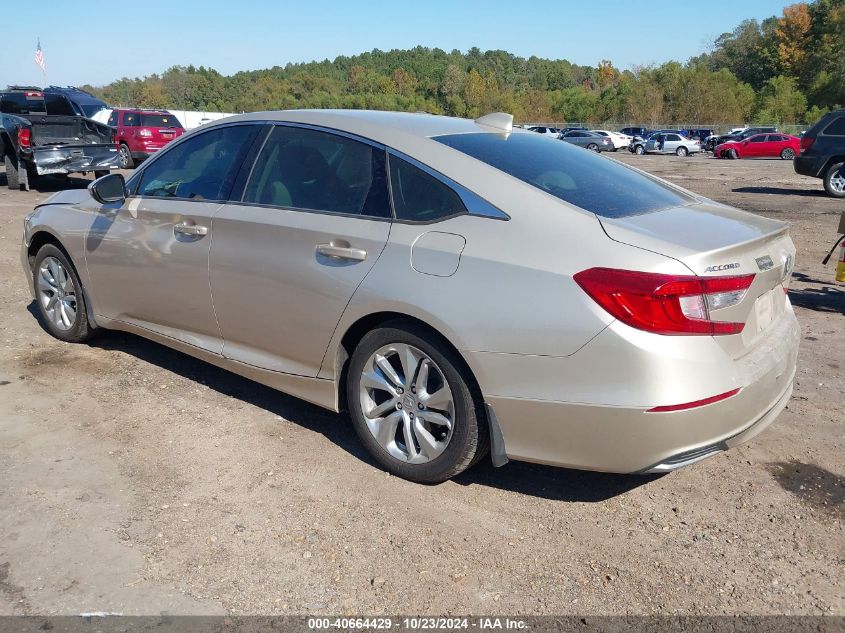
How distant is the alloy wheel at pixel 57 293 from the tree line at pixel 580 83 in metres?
67.7

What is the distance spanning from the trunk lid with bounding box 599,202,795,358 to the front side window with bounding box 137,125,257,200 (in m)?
2.23

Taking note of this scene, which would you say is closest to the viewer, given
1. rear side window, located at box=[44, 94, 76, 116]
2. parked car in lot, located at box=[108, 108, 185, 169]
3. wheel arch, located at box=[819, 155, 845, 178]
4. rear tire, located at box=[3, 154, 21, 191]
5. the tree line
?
rear tire, located at box=[3, 154, 21, 191]

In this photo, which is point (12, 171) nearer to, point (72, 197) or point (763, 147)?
Result: point (72, 197)

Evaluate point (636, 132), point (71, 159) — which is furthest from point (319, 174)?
point (636, 132)

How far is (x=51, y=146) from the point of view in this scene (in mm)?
14500

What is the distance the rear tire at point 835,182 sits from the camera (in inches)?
656

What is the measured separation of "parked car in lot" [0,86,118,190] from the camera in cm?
1445

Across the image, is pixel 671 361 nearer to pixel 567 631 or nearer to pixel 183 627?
pixel 567 631

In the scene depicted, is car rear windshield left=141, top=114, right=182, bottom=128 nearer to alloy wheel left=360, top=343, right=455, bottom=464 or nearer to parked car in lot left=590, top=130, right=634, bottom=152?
alloy wheel left=360, top=343, right=455, bottom=464

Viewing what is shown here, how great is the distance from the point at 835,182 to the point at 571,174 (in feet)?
51.0

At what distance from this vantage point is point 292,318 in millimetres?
3902

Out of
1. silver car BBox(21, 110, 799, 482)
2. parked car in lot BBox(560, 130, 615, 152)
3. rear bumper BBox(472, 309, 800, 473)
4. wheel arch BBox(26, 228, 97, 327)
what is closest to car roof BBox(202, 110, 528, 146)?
silver car BBox(21, 110, 799, 482)

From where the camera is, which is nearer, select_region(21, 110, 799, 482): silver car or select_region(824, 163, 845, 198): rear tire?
select_region(21, 110, 799, 482): silver car

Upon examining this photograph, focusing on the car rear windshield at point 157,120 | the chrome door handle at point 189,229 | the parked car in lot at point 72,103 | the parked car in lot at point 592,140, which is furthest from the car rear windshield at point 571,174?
the parked car in lot at point 592,140
